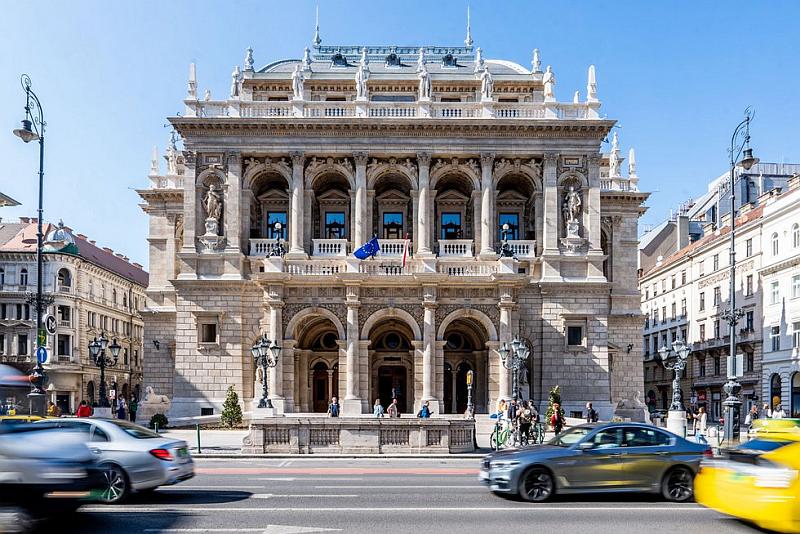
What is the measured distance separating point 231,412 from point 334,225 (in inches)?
540

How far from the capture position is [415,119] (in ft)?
145

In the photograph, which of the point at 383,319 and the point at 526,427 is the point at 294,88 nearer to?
the point at 383,319

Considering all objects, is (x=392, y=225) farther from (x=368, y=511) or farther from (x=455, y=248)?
(x=368, y=511)

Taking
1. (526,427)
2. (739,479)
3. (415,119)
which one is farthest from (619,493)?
(415,119)

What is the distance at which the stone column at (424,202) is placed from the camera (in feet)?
144

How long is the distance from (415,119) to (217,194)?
1218cm

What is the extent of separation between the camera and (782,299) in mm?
49781

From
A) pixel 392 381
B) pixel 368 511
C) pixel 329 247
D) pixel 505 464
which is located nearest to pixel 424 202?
pixel 329 247

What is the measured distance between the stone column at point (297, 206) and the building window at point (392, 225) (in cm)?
554

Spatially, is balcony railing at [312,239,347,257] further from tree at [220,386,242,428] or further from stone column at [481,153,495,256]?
tree at [220,386,242,428]

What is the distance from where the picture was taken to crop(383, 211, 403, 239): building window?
47188mm

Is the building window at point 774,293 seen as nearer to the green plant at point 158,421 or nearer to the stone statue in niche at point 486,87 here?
the stone statue in niche at point 486,87

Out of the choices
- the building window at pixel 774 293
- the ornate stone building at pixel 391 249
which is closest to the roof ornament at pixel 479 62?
the ornate stone building at pixel 391 249

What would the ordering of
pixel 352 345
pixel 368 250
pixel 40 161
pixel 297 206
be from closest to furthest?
pixel 40 161 < pixel 368 250 < pixel 352 345 < pixel 297 206
